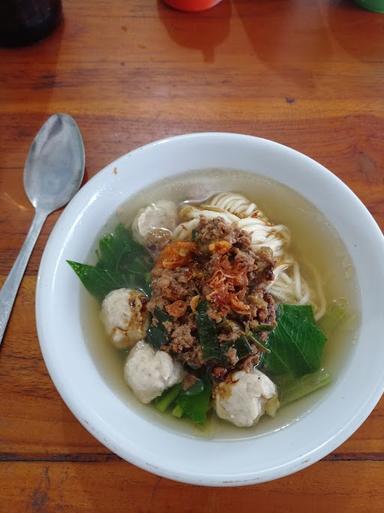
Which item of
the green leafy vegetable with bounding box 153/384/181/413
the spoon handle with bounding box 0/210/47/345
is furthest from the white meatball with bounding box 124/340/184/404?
the spoon handle with bounding box 0/210/47/345

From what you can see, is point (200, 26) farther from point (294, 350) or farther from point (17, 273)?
point (294, 350)

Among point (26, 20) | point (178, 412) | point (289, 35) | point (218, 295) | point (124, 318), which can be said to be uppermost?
point (26, 20)

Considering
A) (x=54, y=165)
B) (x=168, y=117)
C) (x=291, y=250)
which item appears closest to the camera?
(x=291, y=250)

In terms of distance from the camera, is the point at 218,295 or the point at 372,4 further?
the point at 372,4

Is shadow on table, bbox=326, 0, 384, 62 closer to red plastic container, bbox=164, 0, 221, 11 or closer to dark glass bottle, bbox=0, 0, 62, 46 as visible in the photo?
red plastic container, bbox=164, 0, 221, 11

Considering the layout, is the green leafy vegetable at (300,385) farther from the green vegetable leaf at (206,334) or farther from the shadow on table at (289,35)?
the shadow on table at (289,35)

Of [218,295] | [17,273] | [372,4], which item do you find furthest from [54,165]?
[372,4]

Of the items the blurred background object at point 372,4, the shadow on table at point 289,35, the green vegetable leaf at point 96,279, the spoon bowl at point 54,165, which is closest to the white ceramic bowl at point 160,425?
the green vegetable leaf at point 96,279
